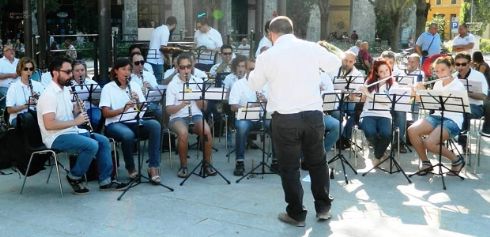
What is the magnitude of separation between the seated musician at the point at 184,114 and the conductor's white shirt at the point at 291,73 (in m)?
2.11

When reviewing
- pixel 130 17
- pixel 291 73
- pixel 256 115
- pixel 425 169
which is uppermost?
pixel 130 17

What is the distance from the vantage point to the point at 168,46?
11977mm

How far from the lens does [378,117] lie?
7.47m

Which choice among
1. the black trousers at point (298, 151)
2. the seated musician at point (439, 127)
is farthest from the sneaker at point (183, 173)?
the seated musician at point (439, 127)

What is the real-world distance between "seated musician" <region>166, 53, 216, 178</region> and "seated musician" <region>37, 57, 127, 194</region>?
1.02 m

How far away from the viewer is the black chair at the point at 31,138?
6129 mm

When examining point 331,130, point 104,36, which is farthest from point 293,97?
point 104,36

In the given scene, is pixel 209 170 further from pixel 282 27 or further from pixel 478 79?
pixel 478 79

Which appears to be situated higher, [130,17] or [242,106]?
[130,17]

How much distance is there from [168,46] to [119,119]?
546 centimetres

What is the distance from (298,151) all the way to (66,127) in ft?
8.09

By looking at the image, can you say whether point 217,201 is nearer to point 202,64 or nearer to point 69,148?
point 69,148

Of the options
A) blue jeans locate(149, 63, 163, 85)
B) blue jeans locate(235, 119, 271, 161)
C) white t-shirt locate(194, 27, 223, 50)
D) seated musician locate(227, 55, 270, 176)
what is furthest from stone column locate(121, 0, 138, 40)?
blue jeans locate(235, 119, 271, 161)

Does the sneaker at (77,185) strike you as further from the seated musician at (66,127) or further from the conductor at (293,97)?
the conductor at (293,97)
